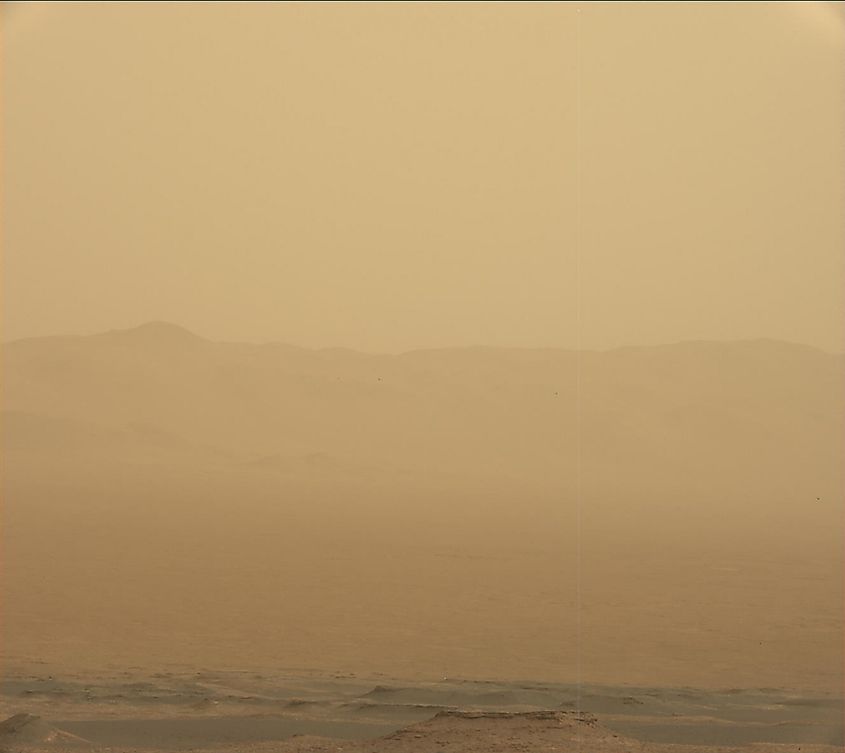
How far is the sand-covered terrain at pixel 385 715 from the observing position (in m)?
4.87

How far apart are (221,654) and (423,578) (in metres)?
3.70

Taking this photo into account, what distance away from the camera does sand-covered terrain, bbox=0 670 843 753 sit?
16.0 ft

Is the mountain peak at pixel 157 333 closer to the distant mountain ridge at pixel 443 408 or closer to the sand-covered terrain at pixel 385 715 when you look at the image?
the distant mountain ridge at pixel 443 408

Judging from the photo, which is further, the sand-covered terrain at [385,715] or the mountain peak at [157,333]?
the mountain peak at [157,333]

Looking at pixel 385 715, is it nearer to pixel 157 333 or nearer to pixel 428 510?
pixel 428 510

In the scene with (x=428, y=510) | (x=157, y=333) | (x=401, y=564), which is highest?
(x=157, y=333)

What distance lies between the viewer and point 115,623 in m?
8.17

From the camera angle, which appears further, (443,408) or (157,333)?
(157,333)

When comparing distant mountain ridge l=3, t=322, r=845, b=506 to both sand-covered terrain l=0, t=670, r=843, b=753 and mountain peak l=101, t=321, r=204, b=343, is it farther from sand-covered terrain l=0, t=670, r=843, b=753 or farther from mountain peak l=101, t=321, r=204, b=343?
sand-covered terrain l=0, t=670, r=843, b=753

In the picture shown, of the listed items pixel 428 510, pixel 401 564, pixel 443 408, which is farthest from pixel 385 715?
pixel 443 408

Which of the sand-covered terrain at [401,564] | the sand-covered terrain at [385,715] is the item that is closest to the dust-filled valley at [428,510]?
the sand-covered terrain at [401,564]

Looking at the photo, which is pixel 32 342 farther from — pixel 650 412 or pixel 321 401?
pixel 650 412

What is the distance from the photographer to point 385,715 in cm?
565

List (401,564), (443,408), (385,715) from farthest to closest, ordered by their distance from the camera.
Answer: (443,408) → (401,564) → (385,715)
